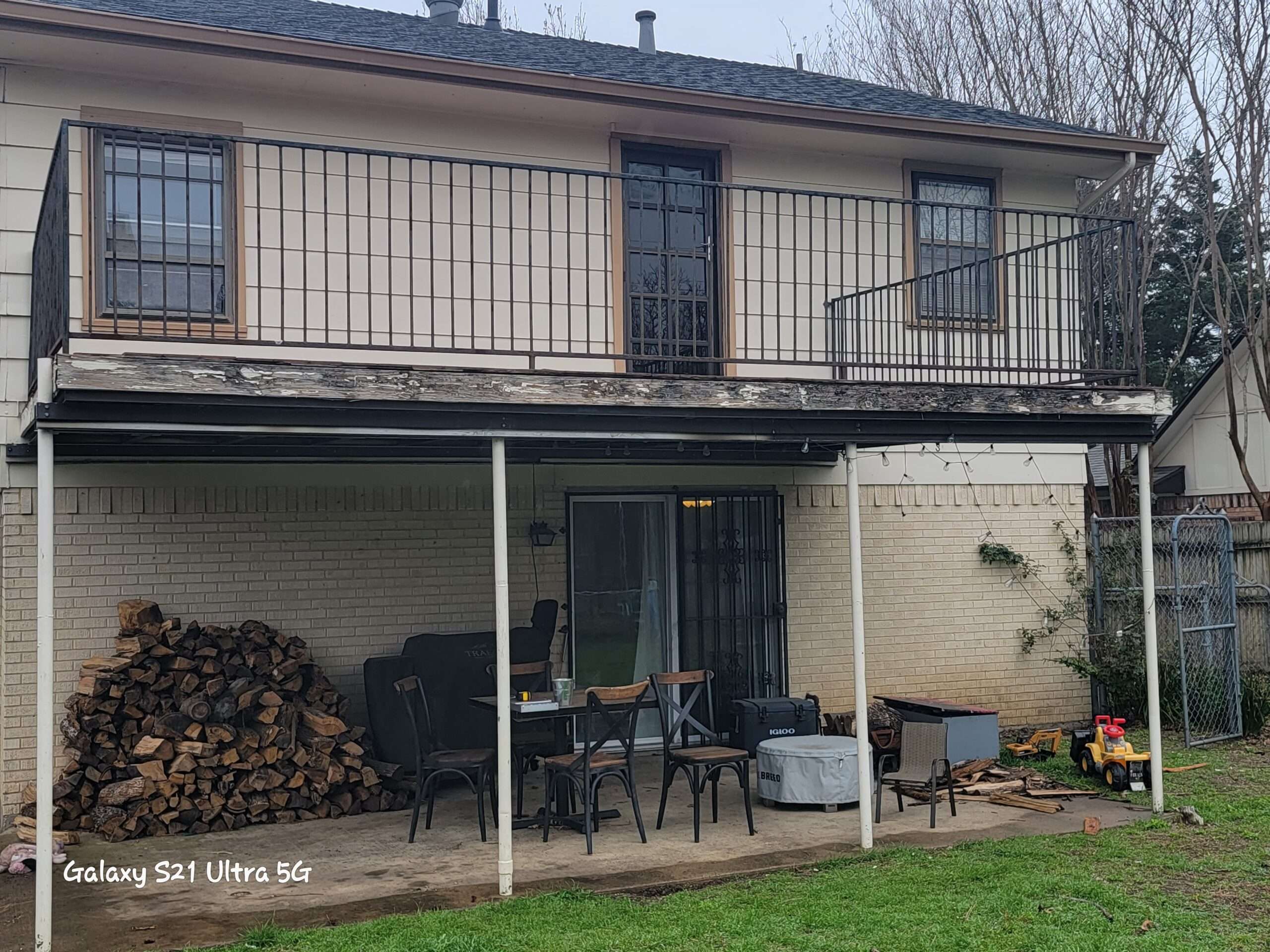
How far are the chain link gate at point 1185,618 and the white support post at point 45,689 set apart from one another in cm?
858

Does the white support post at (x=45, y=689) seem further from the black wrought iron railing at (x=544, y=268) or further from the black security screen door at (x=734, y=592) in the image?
the black security screen door at (x=734, y=592)

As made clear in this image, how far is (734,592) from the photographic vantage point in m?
10.9

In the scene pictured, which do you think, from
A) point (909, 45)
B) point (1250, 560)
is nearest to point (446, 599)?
point (1250, 560)

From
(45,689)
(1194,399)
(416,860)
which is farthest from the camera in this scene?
(1194,399)

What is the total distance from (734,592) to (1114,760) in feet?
11.0

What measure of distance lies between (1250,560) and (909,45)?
458 inches

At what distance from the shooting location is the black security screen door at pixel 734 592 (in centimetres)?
1081

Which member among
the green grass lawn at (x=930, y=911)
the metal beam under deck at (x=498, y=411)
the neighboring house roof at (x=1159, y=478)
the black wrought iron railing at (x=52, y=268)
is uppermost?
the black wrought iron railing at (x=52, y=268)

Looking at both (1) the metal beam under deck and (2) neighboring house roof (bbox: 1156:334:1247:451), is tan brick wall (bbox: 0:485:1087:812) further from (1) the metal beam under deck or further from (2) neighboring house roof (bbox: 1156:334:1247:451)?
(2) neighboring house roof (bbox: 1156:334:1247:451)

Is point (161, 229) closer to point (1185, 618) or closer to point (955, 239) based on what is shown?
point (955, 239)

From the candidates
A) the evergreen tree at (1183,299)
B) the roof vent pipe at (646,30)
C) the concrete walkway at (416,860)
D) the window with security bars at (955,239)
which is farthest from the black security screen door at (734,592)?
the evergreen tree at (1183,299)

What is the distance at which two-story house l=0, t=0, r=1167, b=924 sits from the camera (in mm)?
7340

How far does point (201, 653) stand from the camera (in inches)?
338

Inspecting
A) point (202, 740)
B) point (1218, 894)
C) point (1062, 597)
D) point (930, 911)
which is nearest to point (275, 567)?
point (202, 740)
